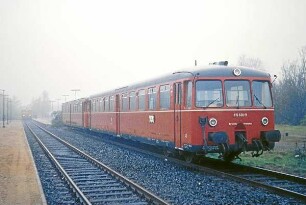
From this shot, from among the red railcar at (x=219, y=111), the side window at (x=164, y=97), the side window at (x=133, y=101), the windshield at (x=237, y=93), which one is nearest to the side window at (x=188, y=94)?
the red railcar at (x=219, y=111)

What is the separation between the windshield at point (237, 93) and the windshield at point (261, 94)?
0.89 ft

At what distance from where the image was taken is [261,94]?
13.9 meters

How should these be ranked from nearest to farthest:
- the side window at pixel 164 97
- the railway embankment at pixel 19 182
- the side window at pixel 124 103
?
the railway embankment at pixel 19 182 < the side window at pixel 164 97 < the side window at pixel 124 103

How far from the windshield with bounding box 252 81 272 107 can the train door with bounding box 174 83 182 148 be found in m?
2.51

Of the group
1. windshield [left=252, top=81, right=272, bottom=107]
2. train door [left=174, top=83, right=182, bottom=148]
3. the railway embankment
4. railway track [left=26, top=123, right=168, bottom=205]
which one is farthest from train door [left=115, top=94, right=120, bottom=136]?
windshield [left=252, top=81, right=272, bottom=107]

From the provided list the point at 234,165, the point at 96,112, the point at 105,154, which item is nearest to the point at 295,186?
the point at 234,165

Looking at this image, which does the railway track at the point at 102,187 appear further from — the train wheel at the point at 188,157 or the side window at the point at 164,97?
the side window at the point at 164,97

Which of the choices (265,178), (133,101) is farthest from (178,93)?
(133,101)

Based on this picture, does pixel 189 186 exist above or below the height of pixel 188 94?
below

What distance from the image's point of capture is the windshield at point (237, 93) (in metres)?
13.5

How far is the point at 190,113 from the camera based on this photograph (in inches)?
522

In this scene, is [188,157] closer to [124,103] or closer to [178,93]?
[178,93]

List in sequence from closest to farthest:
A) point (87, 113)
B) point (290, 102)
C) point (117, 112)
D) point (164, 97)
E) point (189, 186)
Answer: point (189, 186) < point (164, 97) < point (117, 112) < point (87, 113) < point (290, 102)

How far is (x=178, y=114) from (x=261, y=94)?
2.90 meters
